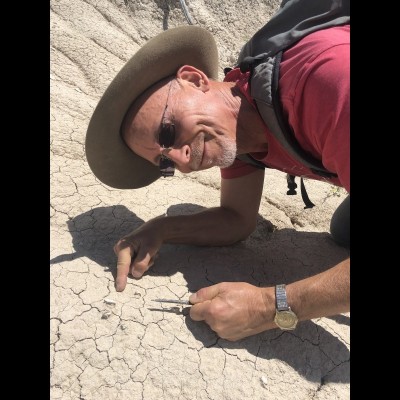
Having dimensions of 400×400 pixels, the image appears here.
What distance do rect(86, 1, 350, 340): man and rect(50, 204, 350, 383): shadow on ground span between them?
0.07 metres

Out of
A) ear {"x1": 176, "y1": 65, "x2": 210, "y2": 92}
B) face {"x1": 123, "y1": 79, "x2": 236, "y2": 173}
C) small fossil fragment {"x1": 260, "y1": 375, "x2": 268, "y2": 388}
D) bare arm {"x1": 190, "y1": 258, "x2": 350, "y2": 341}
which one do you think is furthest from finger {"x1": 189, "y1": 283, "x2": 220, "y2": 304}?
ear {"x1": 176, "y1": 65, "x2": 210, "y2": 92}

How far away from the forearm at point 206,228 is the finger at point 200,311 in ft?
1.41

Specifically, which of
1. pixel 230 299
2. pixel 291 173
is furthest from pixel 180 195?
pixel 230 299

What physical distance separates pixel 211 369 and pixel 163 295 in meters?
0.36

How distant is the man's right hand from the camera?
64.5 inches

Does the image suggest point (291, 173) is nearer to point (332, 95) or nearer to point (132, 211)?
point (332, 95)

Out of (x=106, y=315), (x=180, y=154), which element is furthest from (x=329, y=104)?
(x=106, y=315)

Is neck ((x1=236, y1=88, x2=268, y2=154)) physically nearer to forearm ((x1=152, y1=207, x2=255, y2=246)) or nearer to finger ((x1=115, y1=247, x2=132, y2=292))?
forearm ((x1=152, y1=207, x2=255, y2=246))

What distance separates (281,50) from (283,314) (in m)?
0.97

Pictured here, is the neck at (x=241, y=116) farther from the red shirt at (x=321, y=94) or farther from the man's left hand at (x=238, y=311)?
the man's left hand at (x=238, y=311)

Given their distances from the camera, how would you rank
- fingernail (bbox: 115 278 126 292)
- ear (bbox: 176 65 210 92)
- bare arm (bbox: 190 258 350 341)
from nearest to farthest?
1. bare arm (bbox: 190 258 350 341)
2. fingernail (bbox: 115 278 126 292)
3. ear (bbox: 176 65 210 92)

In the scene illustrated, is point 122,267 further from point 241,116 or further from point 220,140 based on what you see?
point 241,116

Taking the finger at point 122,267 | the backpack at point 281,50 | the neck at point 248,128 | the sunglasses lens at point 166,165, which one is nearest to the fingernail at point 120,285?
the finger at point 122,267

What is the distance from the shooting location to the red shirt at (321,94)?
1230 millimetres
